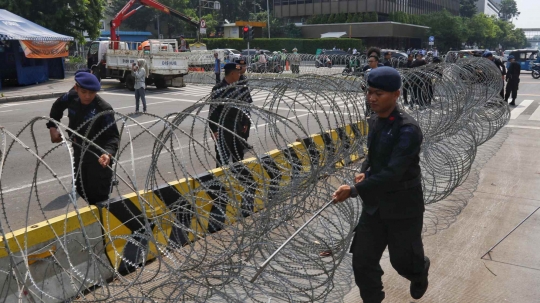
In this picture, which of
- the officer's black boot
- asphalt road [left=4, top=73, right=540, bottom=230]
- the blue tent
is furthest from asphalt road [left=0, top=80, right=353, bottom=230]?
the blue tent

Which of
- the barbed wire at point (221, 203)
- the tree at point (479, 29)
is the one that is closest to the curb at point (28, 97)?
the barbed wire at point (221, 203)

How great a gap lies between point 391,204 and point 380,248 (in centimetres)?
36

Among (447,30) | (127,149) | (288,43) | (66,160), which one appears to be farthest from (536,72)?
(447,30)

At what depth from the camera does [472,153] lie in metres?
7.20

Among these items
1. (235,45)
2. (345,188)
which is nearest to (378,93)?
(345,188)

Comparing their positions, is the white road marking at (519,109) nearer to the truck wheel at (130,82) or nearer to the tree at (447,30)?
the truck wheel at (130,82)

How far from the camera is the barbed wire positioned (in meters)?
3.62

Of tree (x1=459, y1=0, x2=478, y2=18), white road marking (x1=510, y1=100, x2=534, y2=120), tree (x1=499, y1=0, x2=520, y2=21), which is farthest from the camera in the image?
tree (x1=499, y1=0, x2=520, y2=21)

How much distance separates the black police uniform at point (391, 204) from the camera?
139 inches

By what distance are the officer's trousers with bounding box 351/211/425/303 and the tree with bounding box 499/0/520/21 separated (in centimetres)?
18678

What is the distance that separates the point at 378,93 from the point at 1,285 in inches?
124

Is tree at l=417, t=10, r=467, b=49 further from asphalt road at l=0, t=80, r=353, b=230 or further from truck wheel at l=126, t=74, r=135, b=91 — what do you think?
asphalt road at l=0, t=80, r=353, b=230

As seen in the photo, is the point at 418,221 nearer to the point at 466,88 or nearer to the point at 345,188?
the point at 345,188

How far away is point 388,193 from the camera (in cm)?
366
